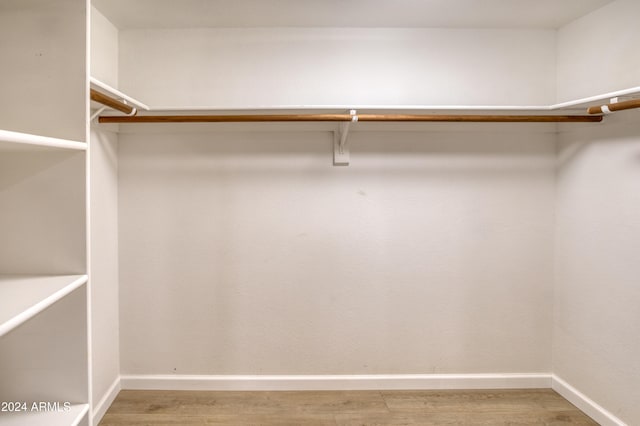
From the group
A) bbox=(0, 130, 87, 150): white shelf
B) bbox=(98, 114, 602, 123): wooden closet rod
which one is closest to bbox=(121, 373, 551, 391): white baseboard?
bbox=(98, 114, 602, 123): wooden closet rod

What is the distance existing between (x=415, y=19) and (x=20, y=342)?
7.72ft

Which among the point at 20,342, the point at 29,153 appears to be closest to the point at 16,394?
the point at 20,342

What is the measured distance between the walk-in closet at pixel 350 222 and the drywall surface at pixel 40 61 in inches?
47.5

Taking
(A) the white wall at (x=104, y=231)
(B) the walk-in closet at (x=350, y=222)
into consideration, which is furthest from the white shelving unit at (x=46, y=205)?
(B) the walk-in closet at (x=350, y=222)

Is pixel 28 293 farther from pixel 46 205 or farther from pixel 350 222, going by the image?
pixel 350 222

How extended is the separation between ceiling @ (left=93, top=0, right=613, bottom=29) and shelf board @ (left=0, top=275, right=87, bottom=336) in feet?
5.27

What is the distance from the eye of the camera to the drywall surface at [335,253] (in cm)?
265

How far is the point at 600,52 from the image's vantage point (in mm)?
2318

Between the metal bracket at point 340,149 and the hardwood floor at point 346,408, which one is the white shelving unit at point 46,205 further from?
the metal bracket at point 340,149

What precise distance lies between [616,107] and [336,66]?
A: 145 centimetres

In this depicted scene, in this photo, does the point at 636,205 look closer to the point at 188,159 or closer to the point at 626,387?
the point at 626,387

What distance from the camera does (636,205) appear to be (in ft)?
6.97

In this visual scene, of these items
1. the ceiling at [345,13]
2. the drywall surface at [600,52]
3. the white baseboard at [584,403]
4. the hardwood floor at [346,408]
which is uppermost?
the ceiling at [345,13]

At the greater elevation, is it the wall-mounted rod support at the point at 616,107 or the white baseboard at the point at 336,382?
the wall-mounted rod support at the point at 616,107
